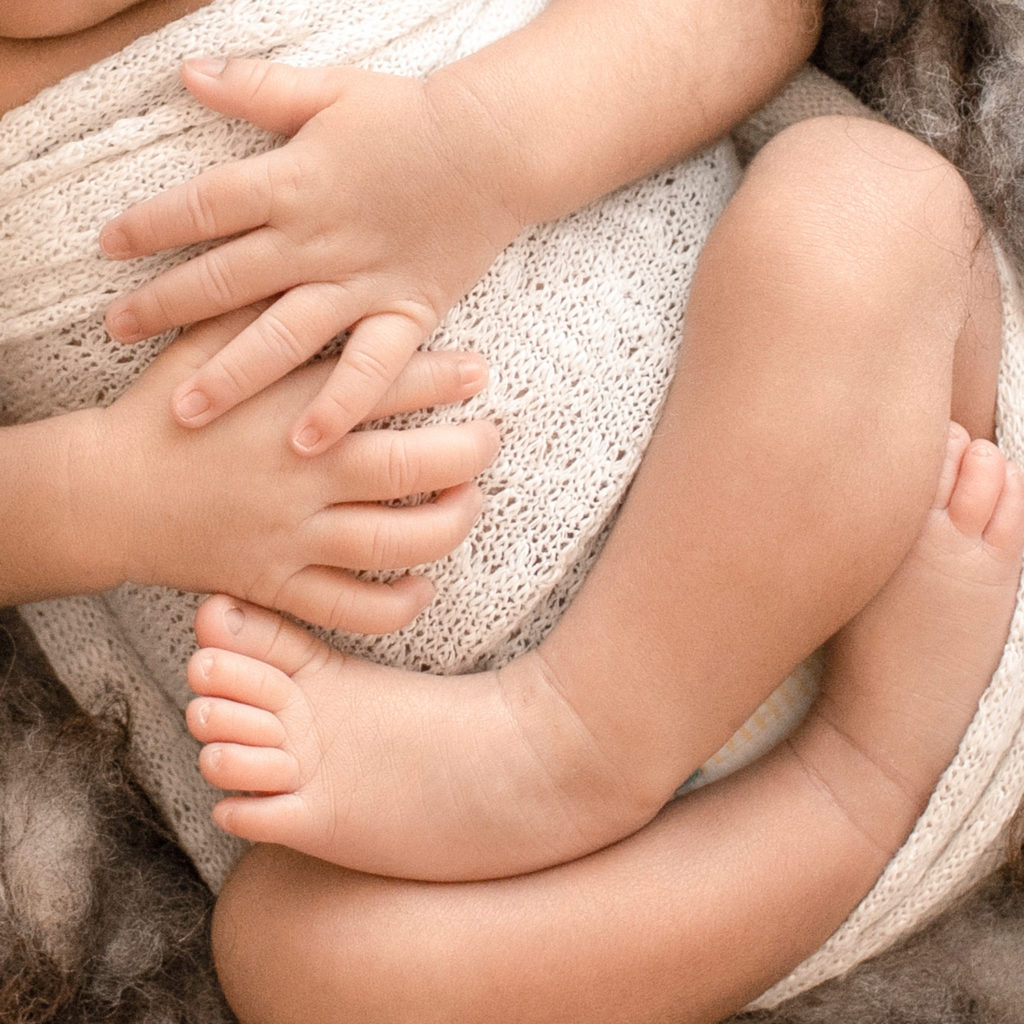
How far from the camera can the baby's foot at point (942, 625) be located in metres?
0.73

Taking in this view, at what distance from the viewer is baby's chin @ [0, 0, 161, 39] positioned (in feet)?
2.25

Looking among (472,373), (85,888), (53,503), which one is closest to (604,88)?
(472,373)

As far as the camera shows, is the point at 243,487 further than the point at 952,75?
No

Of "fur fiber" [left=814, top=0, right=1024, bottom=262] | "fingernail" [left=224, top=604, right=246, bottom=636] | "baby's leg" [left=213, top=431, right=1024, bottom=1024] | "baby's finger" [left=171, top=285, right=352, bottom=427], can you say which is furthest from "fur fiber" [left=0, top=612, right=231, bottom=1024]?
"fur fiber" [left=814, top=0, right=1024, bottom=262]

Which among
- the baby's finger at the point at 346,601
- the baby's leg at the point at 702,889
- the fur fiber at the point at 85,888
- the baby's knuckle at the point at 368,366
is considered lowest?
the fur fiber at the point at 85,888

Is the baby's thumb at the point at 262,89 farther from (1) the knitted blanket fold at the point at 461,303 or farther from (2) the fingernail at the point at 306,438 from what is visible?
(2) the fingernail at the point at 306,438

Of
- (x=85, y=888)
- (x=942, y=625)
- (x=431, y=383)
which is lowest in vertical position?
(x=85, y=888)

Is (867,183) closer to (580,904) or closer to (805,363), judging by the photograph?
(805,363)

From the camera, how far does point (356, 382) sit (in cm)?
68

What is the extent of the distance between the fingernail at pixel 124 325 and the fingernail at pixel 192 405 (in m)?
0.06

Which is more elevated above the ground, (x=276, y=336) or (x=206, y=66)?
(x=206, y=66)

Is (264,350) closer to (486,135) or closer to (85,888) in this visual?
(486,135)

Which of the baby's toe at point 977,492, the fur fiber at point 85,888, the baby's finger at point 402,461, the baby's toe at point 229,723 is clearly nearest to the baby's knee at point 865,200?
the baby's toe at point 977,492

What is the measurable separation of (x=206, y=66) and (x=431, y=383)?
0.23 metres
